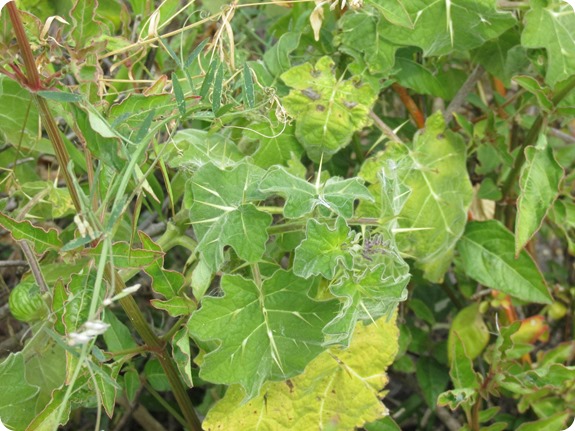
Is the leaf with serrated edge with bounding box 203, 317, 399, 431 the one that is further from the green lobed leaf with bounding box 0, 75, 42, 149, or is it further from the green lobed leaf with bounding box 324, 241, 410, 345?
the green lobed leaf with bounding box 0, 75, 42, 149

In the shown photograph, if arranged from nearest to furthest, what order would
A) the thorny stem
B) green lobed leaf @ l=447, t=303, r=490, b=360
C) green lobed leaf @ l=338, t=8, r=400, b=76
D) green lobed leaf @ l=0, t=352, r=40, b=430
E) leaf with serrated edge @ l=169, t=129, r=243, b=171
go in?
the thorny stem
green lobed leaf @ l=0, t=352, r=40, b=430
leaf with serrated edge @ l=169, t=129, r=243, b=171
green lobed leaf @ l=338, t=8, r=400, b=76
green lobed leaf @ l=447, t=303, r=490, b=360

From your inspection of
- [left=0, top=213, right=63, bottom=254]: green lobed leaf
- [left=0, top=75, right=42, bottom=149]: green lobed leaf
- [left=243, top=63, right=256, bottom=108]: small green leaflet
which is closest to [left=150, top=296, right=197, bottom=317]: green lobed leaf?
[left=0, top=213, right=63, bottom=254]: green lobed leaf

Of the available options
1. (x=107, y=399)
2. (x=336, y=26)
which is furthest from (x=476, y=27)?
(x=107, y=399)

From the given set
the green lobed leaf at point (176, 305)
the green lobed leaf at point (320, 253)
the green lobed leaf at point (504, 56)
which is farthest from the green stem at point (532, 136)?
the green lobed leaf at point (176, 305)

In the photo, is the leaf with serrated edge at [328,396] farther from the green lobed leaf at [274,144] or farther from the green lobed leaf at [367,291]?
the green lobed leaf at [274,144]

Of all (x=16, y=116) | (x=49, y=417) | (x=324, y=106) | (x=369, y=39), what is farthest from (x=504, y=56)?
(x=49, y=417)

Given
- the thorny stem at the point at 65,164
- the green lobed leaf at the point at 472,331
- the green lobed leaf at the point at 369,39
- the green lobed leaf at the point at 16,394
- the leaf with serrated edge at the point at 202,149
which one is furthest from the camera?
the green lobed leaf at the point at 472,331

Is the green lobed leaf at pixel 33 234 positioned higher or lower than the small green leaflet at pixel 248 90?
lower
